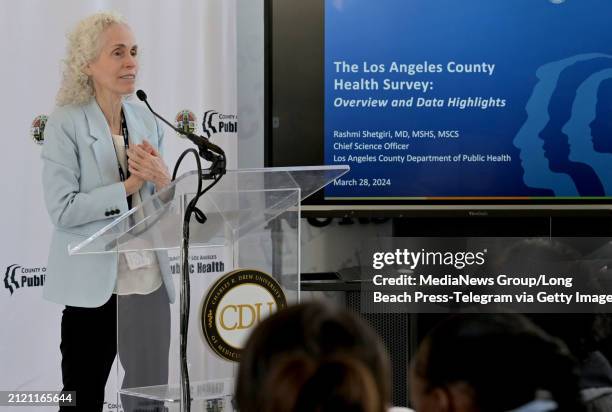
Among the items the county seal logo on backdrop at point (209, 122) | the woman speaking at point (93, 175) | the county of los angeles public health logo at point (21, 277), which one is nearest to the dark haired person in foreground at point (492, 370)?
the woman speaking at point (93, 175)

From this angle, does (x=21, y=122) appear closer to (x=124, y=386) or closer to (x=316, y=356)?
(x=124, y=386)

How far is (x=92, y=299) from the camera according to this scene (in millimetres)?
3242

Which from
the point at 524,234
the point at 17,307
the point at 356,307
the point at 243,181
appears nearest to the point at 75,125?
the point at 17,307

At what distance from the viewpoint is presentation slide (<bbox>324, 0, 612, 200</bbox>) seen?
179 inches

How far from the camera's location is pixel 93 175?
11.1 ft

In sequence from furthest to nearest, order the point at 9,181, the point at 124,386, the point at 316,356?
the point at 9,181
the point at 124,386
the point at 316,356

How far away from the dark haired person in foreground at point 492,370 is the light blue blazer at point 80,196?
2.28 metres

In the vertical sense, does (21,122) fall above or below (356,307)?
above

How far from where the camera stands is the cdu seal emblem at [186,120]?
431cm

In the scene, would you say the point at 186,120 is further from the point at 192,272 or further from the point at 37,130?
the point at 192,272

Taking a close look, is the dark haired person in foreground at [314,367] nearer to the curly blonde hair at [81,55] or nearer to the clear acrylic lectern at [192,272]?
the clear acrylic lectern at [192,272]

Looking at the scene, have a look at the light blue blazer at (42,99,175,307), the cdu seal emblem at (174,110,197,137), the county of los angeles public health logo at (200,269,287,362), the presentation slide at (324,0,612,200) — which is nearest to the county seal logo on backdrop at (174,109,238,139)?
the cdu seal emblem at (174,110,197,137)

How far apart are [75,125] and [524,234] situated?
2448 mm

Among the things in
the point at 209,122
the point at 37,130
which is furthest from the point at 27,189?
the point at 209,122
